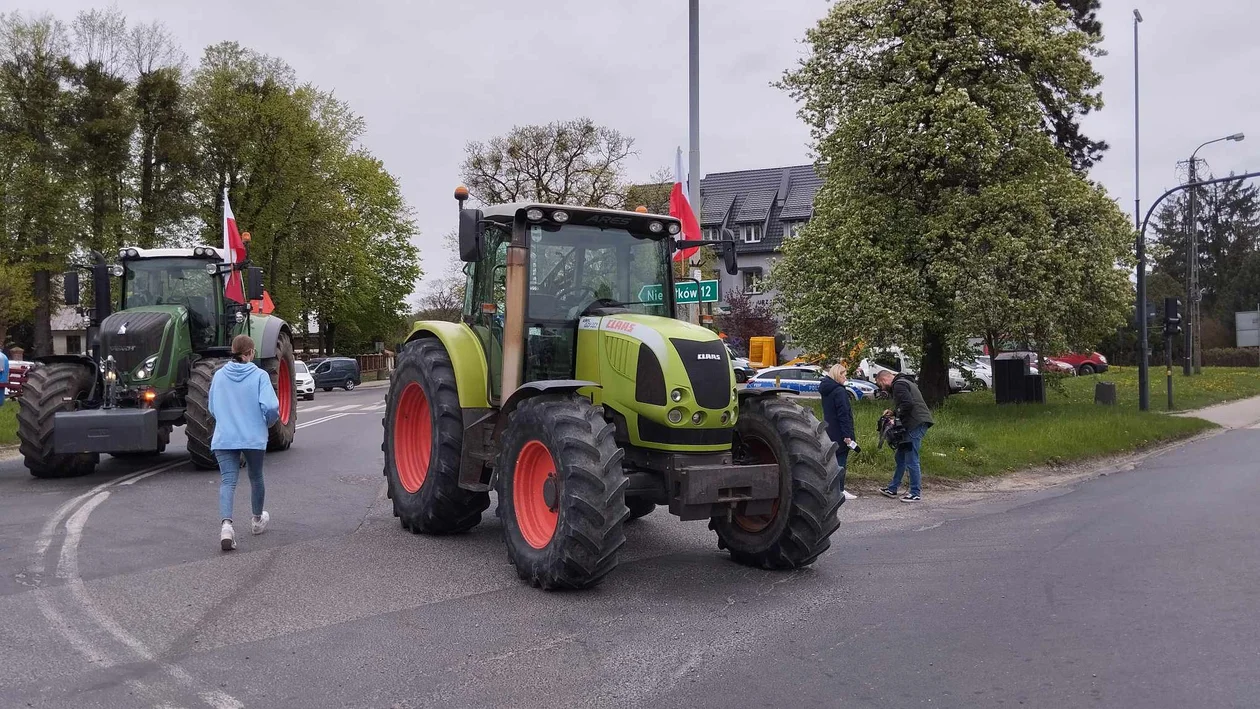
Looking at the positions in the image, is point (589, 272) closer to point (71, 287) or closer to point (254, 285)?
point (254, 285)

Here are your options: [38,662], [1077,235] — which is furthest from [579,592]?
[1077,235]

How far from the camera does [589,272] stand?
8.35 meters

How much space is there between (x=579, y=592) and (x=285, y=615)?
189 cm

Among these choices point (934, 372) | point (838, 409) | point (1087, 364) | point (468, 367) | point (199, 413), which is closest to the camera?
point (468, 367)

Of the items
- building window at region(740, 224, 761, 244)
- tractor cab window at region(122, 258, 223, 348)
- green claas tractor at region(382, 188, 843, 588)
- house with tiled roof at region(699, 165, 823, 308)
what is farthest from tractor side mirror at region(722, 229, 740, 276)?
building window at region(740, 224, 761, 244)

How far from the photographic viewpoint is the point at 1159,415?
24188 mm

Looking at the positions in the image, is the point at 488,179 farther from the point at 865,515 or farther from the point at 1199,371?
the point at 865,515

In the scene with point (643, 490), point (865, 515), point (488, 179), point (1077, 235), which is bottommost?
point (865, 515)

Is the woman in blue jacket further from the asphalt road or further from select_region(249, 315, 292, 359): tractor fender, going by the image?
select_region(249, 315, 292, 359): tractor fender

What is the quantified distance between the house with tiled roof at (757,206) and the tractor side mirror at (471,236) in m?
53.6

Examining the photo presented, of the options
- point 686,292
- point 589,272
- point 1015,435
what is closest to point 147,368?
point 589,272

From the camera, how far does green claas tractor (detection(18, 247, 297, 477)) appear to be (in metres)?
11.9

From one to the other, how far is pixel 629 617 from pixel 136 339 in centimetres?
901

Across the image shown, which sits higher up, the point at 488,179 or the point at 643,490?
the point at 488,179
